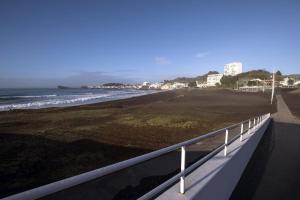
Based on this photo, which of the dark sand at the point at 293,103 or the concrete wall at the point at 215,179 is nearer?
the concrete wall at the point at 215,179

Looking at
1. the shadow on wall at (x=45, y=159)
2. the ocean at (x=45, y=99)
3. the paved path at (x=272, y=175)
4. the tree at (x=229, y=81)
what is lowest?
the ocean at (x=45, y=99)

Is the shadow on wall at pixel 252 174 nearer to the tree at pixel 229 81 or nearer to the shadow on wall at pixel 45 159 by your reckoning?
the shadow on wall at pixel 45 159

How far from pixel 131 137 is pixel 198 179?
9.25m

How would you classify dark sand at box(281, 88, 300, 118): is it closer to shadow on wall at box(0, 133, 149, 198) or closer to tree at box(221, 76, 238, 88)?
shadow on wall at box(0, 133, 149, 198)

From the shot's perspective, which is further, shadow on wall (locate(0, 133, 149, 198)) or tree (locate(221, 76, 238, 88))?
tree (locate(221, 76, 238, 88))

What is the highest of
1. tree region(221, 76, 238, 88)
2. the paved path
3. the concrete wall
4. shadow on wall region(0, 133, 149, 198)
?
tree region(221, 76, 238, 88)

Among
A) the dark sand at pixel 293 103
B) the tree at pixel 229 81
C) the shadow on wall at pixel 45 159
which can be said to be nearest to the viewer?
the shadow on wall at pixel 45 159

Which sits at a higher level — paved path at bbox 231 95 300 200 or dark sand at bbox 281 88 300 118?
paved path at bbox 231 95 300 200

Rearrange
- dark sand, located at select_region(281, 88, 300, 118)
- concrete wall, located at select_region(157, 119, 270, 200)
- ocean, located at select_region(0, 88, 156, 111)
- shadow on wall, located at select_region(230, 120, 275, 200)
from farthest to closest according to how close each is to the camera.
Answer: ocean, located at select_region(0, 88, 156, 111) → dark sand, located at select_region(281, 88, 300, 118) → shadow on wall, located at select_region(230, 120, 275, 200) → concrete wall, located at select_region(157, 119, 270, 200)

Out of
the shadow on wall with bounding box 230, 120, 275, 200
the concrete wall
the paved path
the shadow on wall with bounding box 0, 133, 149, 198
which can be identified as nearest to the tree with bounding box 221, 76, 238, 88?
the paved path

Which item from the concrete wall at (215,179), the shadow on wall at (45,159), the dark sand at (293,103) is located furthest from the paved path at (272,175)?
the dark sand at (293,103)

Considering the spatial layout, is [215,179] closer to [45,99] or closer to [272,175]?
[272,175]

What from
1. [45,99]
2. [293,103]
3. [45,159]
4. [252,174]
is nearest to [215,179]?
[252,174]

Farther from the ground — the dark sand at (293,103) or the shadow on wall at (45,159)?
the shadow on wall at (45,159)
